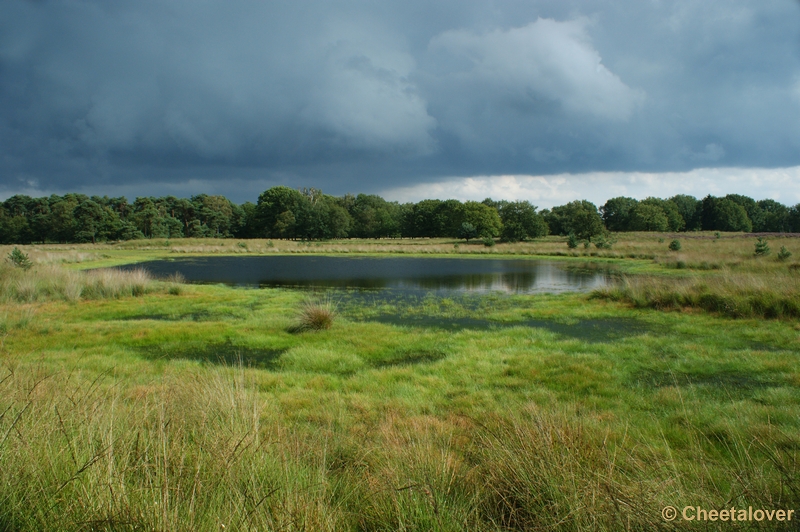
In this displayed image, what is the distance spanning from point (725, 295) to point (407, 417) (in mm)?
13558

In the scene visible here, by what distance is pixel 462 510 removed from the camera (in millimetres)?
3109

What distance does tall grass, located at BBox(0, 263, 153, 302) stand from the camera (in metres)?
16.8

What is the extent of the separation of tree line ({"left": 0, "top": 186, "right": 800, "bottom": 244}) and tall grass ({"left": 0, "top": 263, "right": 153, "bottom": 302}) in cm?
6023

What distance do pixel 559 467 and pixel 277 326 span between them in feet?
36.3

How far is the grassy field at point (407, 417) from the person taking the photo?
9.70ft

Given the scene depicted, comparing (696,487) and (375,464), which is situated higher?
(696,487)

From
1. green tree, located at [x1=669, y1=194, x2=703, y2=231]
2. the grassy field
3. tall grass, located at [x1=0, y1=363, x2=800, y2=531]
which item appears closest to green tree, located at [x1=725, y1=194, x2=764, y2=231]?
green tree, located at [x1=669, y1=194, x2=703, y2=231]

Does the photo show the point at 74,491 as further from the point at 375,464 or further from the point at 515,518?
the point at 515,518

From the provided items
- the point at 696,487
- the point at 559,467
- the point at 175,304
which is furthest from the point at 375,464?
the point at 175,304

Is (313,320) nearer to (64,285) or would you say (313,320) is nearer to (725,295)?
(64,285)

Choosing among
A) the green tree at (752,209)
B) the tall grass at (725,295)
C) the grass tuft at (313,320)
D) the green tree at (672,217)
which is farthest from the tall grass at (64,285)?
the green tree at (752,209)

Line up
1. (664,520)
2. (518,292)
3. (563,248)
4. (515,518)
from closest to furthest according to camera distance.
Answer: (664,520) → (515,518) → (518,292) → (563,248)

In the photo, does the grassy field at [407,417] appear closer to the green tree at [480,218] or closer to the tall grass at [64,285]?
the tall grass at [64,285]

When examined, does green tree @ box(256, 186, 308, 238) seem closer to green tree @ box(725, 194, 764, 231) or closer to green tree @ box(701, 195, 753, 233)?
green tree @ box(701, 195, 753, 233)
